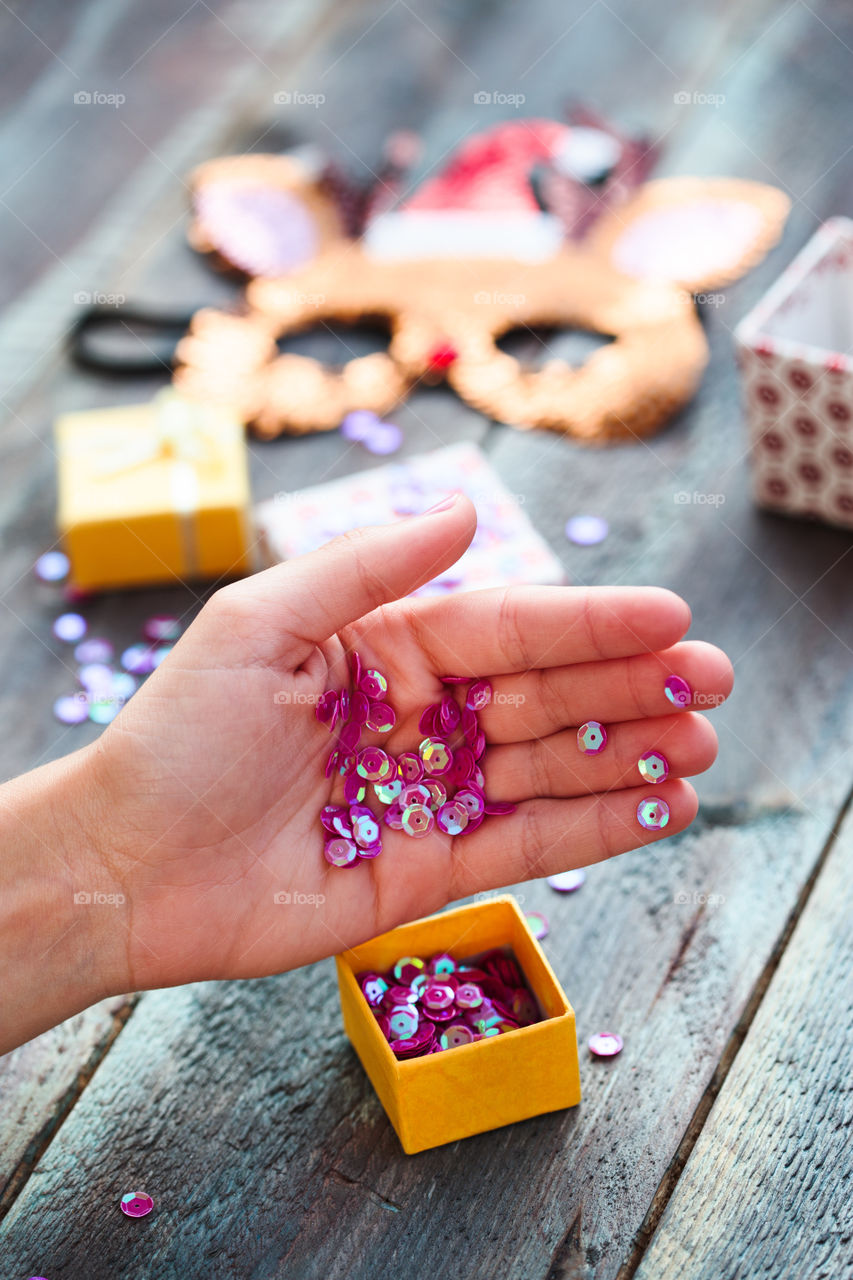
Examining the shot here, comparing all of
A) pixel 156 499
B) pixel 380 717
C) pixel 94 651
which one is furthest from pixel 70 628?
pixel 380 717

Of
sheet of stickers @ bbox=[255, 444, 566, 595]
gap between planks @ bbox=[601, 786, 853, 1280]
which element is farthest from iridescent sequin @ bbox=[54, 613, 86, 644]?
gap between planks @ bbox=[601, 786, 853, 1280]

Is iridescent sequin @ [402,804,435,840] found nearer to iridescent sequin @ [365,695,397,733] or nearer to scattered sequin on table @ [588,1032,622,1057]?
iridescent sequin @ [365,695,397,733]

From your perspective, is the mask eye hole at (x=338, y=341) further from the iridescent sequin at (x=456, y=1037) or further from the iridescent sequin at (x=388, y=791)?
the iridescent sequin at (x=456, y=1037)

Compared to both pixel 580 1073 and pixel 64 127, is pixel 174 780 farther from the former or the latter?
pixel 64 127

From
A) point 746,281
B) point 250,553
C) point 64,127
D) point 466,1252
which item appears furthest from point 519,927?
point 64,127

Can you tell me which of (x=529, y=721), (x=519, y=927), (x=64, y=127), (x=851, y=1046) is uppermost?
(x=64, y=127)

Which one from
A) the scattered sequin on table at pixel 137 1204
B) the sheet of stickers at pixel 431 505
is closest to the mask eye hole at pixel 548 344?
the sheet of stickers at pixel 431 505
